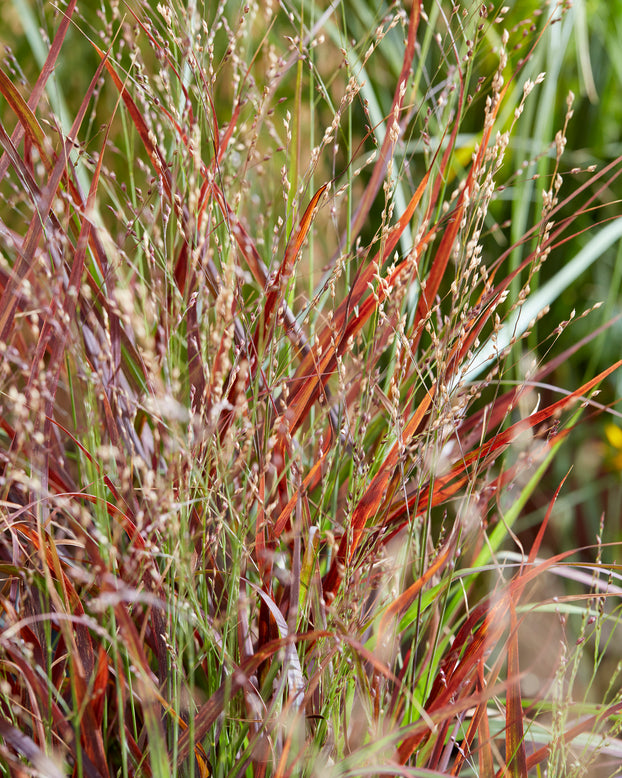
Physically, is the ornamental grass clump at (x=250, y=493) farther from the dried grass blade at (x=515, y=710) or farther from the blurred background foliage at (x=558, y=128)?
the blurred background foliage at (x=558, y=128)

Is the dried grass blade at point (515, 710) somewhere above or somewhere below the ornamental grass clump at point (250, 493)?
below

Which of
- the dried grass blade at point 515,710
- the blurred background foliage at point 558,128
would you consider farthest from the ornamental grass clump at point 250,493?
the blurred background foliage at point 558,128

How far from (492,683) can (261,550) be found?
0.17m

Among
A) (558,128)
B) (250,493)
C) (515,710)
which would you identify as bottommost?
(515,710)

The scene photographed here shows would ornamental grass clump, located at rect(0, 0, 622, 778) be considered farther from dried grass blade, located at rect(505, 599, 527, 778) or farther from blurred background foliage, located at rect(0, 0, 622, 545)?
blurred background foliage, located at rect(0, 0, 622, 545)

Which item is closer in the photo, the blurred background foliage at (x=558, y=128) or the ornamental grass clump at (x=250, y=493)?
the ornamental grass clump at (x=250, y=493)

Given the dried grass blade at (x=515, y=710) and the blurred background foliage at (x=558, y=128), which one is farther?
the blurred background foliage at (x=558, y=128)

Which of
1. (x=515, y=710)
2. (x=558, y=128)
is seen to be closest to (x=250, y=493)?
(x=515, y=710)

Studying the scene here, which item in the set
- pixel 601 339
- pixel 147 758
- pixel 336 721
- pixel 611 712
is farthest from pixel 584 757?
pixel 601 339

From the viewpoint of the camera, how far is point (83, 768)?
14.1 inches

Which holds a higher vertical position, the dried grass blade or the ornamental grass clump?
the ornamental grass clump

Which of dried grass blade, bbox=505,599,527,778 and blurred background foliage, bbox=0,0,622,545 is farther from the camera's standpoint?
blurred background foliage, bbox=0,0,622,545

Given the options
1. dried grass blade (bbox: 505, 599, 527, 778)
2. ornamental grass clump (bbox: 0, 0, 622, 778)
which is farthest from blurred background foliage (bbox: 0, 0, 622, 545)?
dried grass blade (bbox: 505, 599, 527, 778)

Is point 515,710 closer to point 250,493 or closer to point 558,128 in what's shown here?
point 250,493
